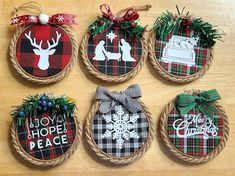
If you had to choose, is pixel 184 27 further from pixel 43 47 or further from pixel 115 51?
pixel 43 47

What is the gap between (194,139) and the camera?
1038 mm

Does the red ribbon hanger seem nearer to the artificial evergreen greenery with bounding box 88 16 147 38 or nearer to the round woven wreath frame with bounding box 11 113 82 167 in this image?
the artificial evergreen greenery with bounding box 88 16 147 38

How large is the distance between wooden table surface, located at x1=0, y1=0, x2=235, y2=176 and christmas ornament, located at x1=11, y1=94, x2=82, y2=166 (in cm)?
3

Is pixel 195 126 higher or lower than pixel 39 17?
lower

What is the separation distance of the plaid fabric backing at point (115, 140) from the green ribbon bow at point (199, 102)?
0.38ft

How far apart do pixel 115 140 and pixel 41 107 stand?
216 millimetres

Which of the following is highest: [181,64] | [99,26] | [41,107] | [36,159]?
[99,26]

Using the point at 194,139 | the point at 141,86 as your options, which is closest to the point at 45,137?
the point at 141,86

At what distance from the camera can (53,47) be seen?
99 cm

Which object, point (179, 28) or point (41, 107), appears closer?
point (41, 107)

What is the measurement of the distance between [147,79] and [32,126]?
340 millimetres

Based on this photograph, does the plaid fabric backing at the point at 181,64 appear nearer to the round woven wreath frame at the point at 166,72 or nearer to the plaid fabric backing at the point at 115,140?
the round woven wreath frame at the point at 166,72

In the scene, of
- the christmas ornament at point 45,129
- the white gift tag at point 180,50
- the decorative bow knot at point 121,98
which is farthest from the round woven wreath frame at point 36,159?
the white gift tag at point 180,50

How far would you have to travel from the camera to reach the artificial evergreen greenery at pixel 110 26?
A: 1005mm
